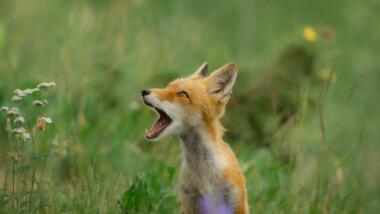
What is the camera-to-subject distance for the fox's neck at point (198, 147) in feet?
23.5

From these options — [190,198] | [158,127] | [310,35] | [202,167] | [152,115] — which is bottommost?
[190,198]

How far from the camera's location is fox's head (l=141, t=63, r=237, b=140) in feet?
23.0

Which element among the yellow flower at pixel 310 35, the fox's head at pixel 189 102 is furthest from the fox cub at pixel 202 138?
the yellow flower at pixel 310 35

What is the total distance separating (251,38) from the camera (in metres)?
15.3

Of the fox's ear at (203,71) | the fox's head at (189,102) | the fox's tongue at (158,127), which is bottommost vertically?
the fox's tongue at (158,127)

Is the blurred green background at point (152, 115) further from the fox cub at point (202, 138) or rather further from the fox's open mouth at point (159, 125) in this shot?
the fox's open mouth at point (159, 125)

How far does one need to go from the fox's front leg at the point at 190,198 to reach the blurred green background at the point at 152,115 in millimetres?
360

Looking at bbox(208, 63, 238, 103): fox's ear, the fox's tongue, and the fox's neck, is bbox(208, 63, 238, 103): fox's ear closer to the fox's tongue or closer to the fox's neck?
the fox's neck

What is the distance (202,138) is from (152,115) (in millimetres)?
3847

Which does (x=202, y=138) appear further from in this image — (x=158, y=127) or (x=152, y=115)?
(x=152, y=115)

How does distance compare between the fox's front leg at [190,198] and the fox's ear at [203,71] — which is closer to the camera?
the fox's front leg at [190,198]

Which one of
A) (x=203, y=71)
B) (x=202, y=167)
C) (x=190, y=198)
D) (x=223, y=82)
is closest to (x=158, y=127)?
(x=202, y=167)

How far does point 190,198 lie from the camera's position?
7.12 m

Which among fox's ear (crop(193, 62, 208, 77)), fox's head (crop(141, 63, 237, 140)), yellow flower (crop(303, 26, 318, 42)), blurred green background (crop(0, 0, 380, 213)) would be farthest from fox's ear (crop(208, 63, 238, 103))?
yellow flower (crop(303, 26, 318, 42))
